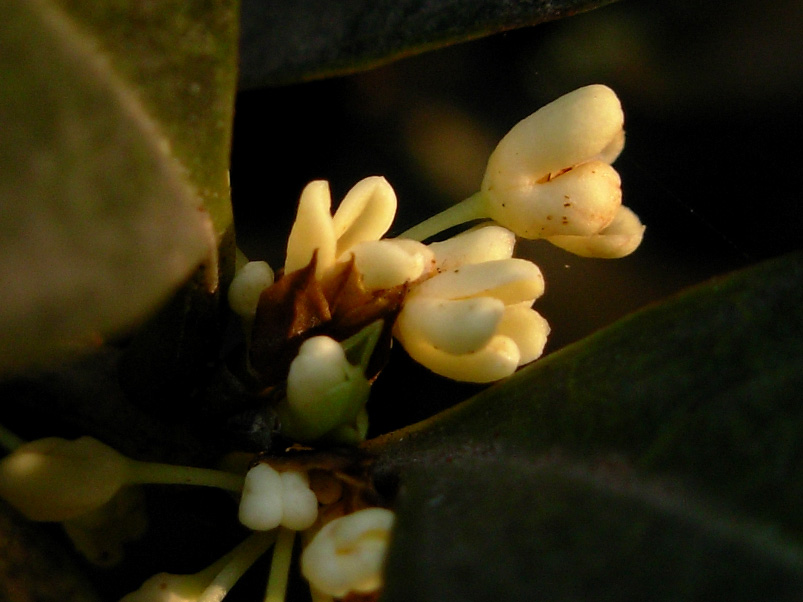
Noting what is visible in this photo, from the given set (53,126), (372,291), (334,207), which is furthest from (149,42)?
(334,207)

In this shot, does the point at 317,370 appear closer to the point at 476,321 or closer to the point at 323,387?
the point at 323,387

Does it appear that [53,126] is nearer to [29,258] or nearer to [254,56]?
[29,258]

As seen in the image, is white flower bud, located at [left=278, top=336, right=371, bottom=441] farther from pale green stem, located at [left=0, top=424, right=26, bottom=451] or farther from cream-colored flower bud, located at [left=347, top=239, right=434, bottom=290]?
pale green stem, located at [left=0, top=424, right=26, bottom=451]

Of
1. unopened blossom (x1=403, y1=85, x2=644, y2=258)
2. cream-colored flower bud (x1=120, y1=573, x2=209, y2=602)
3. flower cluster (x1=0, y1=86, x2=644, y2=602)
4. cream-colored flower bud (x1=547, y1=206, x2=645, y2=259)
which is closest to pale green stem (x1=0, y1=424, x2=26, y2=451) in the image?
flower cluster (x1=0, y1=86, x2=644, y2=602)

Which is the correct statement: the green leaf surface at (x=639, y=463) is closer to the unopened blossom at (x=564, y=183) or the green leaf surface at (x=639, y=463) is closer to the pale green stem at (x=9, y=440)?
the unopened blossom at (x=564, y=183)

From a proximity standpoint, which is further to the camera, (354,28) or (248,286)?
(354,28)

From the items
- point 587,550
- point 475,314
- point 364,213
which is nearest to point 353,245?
point 364,213
